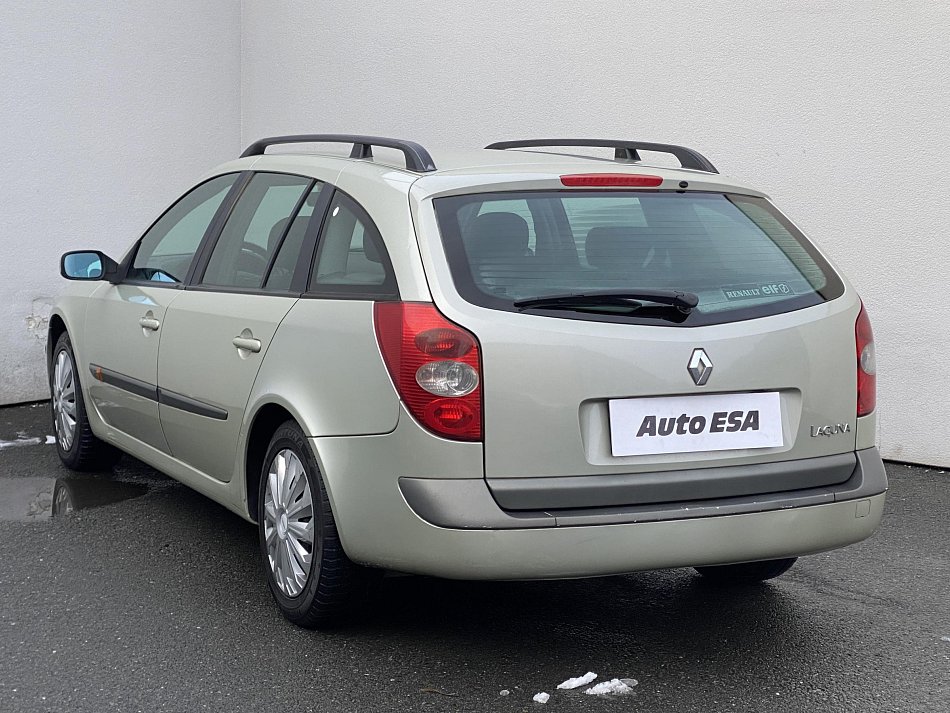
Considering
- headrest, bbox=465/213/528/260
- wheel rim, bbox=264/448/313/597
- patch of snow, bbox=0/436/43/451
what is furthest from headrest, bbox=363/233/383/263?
patch of snow, bbox=0/436/43/451

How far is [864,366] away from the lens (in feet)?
12.1

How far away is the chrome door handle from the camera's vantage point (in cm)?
403

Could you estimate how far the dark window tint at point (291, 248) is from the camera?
4.09m

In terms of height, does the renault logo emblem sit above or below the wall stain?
above

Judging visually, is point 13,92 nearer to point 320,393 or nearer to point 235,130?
point 235,130

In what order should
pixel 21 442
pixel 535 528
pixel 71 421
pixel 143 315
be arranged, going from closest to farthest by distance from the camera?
pixel 535 528, pixel 143 315, pixel 71 421, pixel 21 442

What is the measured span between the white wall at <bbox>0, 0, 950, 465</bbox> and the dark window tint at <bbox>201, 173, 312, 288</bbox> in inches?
128

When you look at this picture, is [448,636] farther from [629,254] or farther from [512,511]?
[629,254]

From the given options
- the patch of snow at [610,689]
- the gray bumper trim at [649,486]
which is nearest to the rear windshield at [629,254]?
the gray bumper trim at [649,486]

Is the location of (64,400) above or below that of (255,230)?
below

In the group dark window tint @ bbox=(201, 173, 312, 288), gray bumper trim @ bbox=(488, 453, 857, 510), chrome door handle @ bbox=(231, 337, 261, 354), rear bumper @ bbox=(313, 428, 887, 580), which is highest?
dark window tint @ bbox=(201, 173, 312, 288)

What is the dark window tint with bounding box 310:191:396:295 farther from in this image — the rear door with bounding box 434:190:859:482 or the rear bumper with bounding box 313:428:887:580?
the rear bumper with bounding box 313:428:887:580

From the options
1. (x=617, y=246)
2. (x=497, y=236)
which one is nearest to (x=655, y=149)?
(x=617, y=246)

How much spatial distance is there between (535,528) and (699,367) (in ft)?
2.10
